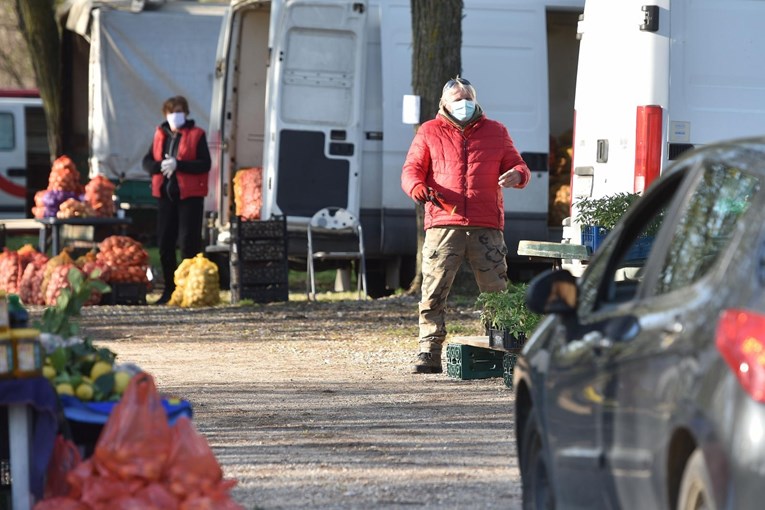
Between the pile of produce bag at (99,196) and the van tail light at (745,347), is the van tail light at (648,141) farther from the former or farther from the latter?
the pile of produce bag at (99,196)

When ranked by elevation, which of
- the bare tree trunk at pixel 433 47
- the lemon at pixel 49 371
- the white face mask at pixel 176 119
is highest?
the bare tree trunk at pixel 433 47

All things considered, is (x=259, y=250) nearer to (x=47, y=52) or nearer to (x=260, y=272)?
(x=260, y=272)

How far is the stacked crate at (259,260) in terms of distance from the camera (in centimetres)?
1474

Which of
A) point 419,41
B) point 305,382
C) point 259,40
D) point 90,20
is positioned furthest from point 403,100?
point 90,20

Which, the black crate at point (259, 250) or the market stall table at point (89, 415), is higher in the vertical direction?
the market stall table at point (89, 415)

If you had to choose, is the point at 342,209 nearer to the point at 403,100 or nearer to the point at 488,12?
the point at 403,100

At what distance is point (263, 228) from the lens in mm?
14750

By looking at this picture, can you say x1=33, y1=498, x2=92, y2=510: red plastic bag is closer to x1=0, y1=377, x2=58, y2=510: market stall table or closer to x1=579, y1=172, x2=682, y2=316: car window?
x1=0, y1=377, x2=58, y2=510: market stall table

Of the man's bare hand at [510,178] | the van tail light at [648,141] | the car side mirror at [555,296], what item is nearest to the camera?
the car side mirror at [555,296]

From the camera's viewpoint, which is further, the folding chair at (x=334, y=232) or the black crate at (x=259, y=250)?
the black crate at (x=259, y=250)

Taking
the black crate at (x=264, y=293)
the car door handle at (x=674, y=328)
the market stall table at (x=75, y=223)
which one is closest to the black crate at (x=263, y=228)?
the black crate at (x=264, y=293)

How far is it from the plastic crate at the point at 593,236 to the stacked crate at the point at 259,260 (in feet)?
16.2

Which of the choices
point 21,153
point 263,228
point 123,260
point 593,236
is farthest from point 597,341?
point 21,153

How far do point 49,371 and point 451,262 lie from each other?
4.62 m
